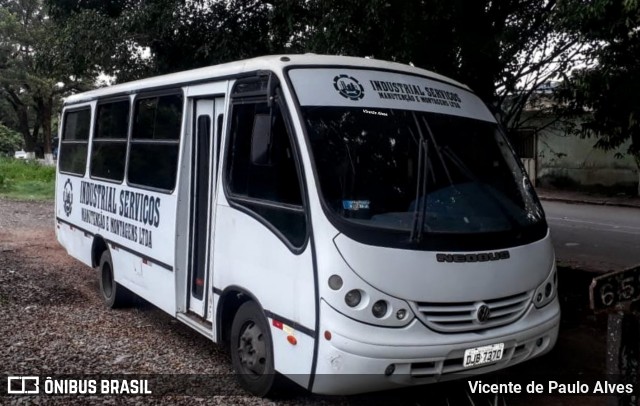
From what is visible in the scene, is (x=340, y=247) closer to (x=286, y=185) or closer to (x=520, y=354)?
(x=286, y=185)

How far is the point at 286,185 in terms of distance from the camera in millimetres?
4285

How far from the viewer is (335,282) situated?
3775mm

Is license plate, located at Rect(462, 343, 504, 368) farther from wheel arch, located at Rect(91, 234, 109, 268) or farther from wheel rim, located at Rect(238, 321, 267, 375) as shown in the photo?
wheel arch, located at Rect(91, 234, 109, 268)

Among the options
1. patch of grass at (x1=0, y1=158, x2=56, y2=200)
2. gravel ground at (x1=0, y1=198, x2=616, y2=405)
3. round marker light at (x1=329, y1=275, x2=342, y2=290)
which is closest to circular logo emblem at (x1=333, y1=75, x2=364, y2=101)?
round marker light at (x1=329, y1=275, x2=342, y2=290)

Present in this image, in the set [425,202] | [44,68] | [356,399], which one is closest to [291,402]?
[356,399]

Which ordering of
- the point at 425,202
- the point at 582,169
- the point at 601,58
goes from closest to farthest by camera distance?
the point at 425,202, the point at 601,58, the point at 582,169

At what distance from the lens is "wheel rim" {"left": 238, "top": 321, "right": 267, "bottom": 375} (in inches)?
176

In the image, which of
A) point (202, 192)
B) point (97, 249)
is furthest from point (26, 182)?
point (202, 192)

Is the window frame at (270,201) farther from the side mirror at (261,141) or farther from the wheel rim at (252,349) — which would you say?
the wheel rim at (252,349)

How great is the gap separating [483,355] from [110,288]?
15.7 ft

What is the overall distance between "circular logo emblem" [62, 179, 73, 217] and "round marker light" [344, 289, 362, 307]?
598 cm

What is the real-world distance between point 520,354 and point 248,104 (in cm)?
261

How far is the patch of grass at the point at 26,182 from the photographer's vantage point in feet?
68.1

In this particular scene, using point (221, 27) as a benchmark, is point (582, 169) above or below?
below
